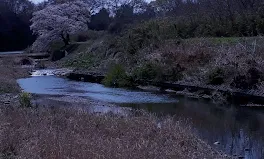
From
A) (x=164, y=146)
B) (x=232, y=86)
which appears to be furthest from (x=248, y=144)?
(x=232, y=86)

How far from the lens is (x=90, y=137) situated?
964cm

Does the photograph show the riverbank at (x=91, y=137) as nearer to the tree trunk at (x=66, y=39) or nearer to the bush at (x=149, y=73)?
the bush at (x=149, y=73)

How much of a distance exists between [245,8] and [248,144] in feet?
72.1

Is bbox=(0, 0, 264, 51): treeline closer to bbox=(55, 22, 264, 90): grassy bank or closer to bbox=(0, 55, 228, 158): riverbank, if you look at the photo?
bbox=(55, 22, 264, 90): grassy bank

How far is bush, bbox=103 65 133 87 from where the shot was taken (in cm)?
2546

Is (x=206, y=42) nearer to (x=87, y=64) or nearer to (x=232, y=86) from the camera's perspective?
(x=232, y=86)

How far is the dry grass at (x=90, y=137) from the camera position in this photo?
26.3 feet

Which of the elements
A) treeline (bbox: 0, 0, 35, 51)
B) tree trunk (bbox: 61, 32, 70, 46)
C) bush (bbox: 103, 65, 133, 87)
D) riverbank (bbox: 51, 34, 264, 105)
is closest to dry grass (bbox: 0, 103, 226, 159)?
riverbank (bbox: 51, 34, 264, 105)

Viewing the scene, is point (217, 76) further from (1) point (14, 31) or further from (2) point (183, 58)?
(1) point (14, 31)

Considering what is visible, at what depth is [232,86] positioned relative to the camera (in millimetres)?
19500

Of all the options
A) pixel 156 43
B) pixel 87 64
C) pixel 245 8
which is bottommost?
pixel 87 64

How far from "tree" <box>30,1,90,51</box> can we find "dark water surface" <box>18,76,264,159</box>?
21719 mm

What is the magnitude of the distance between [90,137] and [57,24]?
39099mm

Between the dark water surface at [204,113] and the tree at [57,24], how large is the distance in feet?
71.3
